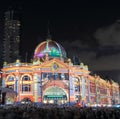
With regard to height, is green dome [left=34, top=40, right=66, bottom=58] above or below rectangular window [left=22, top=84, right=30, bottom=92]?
above

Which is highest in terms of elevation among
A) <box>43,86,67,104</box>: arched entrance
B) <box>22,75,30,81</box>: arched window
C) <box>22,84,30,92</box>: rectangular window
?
<box>22,75,30,81</box>: arched window

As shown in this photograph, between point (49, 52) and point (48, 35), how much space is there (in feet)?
47.5

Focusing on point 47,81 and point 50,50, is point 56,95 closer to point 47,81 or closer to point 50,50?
point 47,81

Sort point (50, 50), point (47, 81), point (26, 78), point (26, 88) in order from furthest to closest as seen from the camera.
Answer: point (50, 50) < point (26, 78) < point (47, 81) < point (26, 88)

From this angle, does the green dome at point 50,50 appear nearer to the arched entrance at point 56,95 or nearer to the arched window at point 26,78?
the arched window at point 26,78

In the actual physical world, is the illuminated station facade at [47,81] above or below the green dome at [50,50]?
below

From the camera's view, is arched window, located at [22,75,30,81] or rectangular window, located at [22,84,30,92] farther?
arched window, located at [22,75,30,81]

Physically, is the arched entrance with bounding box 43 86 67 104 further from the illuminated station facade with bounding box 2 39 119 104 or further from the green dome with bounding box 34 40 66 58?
the green dome with bounding box 34 40 66 58

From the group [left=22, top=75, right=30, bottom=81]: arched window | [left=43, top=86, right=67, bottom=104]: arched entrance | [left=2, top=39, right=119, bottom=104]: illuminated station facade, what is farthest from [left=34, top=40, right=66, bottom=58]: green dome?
[left=43, top=86, right=67, bottom=104]: arched entrance

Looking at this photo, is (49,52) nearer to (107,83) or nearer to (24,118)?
(107,83)

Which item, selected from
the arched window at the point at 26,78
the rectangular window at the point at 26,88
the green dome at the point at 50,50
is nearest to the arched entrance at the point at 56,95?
the rectangular window at the point at 26,88

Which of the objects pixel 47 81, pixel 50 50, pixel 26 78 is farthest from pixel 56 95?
pixel 50 50

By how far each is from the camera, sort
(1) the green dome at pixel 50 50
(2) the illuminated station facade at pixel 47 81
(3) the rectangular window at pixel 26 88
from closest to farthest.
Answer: (2) the illuminated station facade at pixel 47 81, (3) the rectangular window at pixel 26 88, (1) the green dome at pixel 50 50

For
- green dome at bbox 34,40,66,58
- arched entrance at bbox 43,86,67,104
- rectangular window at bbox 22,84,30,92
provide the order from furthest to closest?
green dome at bbox 34,40,66,58 < arched entrance at bbox 43,86,67,104 < rectangular window at bbox 22,84,30,92
